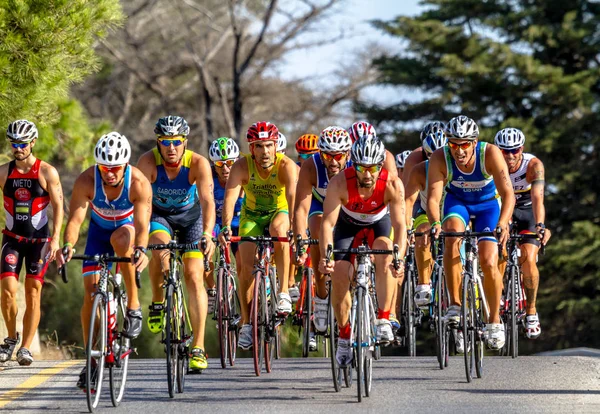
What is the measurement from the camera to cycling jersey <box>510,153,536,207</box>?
15188 mm

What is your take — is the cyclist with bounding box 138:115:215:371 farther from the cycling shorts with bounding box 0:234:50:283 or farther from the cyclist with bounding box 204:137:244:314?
the cyclist with bounding box 204:137:244:314

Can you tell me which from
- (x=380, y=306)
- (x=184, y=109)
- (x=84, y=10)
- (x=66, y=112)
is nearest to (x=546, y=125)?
(x=184, y=109)

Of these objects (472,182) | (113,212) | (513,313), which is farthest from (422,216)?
(113,212)

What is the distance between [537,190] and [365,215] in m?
3.79

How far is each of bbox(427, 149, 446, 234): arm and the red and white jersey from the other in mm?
988

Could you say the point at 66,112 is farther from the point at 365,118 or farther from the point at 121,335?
the point at 365,118

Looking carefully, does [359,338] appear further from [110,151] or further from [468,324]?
[110,151]

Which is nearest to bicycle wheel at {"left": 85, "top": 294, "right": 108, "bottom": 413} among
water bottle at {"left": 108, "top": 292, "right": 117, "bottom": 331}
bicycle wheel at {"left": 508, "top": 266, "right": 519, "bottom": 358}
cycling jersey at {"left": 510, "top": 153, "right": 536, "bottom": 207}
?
water bottle at {"left": 108, "top": 292, "right": 117, "bottom": 331}

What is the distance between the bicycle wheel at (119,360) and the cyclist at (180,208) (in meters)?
0.93

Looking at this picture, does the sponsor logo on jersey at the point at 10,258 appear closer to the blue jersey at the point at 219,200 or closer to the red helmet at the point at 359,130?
the blue jersey at the point at 219,200

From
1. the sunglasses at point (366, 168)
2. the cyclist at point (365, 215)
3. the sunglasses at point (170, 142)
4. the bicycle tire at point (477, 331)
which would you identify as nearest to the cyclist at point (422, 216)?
the bicycle tire at point (477, 331)

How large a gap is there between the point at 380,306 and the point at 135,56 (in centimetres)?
3198

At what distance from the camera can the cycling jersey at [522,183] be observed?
15188mm

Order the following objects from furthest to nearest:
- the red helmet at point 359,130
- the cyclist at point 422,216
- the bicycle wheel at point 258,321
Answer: the red helmet at point 359,130 → the cyclist at point 422,216 → the bicycle wheel at point 258,321
